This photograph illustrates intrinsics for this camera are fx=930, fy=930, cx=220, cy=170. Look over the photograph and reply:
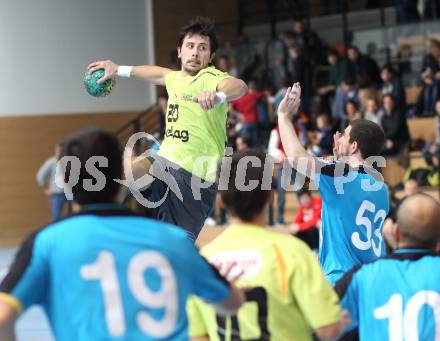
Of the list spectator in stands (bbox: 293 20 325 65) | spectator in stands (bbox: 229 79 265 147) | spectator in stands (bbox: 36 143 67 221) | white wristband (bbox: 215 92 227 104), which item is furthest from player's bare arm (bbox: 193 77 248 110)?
spectator in stands (bbox: 293 20 325 65)

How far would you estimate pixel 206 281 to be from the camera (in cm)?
352

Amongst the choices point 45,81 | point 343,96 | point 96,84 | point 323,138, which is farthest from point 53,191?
point 96,84

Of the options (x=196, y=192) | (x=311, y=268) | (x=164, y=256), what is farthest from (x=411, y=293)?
(x=196, y=192)

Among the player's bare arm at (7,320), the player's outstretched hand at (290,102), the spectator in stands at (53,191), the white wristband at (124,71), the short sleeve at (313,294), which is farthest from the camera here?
the spectator in stands at (53,191)

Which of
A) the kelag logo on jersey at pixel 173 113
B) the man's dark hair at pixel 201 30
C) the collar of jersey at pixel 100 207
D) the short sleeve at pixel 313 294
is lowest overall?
the short sleeve at pixel 313 294

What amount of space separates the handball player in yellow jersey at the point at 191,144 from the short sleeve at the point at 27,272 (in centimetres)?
324

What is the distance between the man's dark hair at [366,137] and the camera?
572cm

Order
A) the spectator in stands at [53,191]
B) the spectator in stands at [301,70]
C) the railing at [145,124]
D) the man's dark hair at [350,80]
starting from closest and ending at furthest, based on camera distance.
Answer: the man's dark hair at [350,80], the spectator in stands at [53,191], the spectator in stands at [301,70], the railing at [145,124]

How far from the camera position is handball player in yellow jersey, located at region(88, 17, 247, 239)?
6.64 m

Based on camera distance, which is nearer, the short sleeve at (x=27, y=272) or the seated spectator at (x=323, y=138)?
the short sleeve at (x=27, y=272)

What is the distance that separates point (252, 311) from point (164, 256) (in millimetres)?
548

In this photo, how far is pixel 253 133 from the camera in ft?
54.3

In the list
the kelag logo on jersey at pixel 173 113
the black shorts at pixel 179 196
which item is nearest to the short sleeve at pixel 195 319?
the black shorts at pixel 179 196

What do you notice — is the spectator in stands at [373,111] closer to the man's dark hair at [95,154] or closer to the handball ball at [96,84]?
the handball ball at [96,84]
